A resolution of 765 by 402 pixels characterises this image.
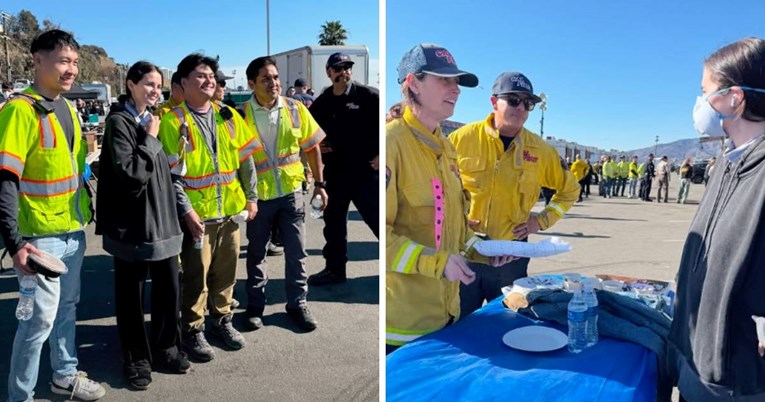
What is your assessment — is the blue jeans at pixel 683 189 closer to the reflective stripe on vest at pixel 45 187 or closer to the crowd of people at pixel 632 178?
Result: the crowd of people at pixel 632 178

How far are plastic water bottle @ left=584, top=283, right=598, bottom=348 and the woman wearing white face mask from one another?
0.21m

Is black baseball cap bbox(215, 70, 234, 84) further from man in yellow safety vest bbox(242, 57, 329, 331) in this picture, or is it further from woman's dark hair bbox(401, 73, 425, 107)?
woman's dark hair bbox(401, 73, 425, 107)

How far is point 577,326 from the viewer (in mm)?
1597

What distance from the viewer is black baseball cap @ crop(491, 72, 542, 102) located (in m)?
2.39

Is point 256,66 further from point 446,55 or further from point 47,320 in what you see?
point 446,55

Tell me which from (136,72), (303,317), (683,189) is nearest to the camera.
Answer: (136,72)

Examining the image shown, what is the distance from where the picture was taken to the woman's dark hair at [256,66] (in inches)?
126

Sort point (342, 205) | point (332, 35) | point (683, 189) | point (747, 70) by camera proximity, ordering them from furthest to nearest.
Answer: point (332, 35), point (683, 189), point (342, 205), point (747, 70)

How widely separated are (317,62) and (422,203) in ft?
31.3

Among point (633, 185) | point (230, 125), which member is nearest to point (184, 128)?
point (230, 125)

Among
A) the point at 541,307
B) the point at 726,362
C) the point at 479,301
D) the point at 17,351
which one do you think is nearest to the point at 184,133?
the point at 17,351

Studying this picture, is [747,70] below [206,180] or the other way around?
the other way around

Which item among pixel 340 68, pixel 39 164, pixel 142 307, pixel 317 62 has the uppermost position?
pixel 317 62

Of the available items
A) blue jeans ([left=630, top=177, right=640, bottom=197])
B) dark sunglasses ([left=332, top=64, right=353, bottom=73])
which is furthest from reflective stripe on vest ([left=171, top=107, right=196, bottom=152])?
blue jeans ([left=630, top=177, right=640, bottom=197])
